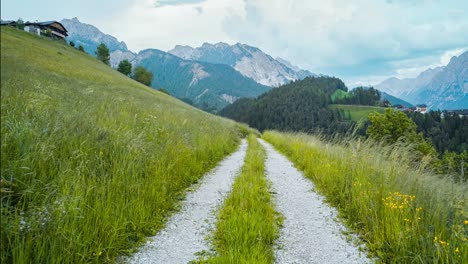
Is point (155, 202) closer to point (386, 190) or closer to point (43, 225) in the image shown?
point (43, 225)

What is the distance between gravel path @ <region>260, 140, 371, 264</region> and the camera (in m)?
4.47

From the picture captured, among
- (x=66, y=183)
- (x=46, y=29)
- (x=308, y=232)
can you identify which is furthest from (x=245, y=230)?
(x=46, y=29)

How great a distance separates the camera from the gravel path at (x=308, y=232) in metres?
4.47

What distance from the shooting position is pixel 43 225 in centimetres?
345

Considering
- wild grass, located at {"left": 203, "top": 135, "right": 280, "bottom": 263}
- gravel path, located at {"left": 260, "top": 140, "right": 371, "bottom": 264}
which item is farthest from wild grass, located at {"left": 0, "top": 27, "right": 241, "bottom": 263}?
gravel path, located at {"left": 260, "top": 140, "right": 371, "bottom": 264}

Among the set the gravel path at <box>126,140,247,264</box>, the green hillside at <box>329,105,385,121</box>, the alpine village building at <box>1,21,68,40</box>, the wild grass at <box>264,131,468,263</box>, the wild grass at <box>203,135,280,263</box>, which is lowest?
the gravel path at <box>126,140,247,264</box>

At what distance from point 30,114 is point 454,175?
9053 mm

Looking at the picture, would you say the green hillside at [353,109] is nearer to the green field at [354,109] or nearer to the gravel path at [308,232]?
Result: the green field at [354,109]

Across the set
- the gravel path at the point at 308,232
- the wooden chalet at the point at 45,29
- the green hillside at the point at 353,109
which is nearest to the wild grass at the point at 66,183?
the gravel path at the point at 308,232

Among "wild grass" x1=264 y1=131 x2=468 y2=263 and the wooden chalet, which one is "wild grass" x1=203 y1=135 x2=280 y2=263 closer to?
"wild grass" x1=264 y1=131 x2=468 y2=263

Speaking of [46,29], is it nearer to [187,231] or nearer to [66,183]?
[66,183]

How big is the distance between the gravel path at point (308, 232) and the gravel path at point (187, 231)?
4.51 feet

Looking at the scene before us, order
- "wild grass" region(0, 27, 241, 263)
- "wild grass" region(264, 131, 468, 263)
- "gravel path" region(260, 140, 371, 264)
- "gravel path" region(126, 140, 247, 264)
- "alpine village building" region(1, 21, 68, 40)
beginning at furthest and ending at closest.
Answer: "alpine village building" region(1, 21, 68, 40)
"gravel path" region(260, 140, 371, 264)
"gravel path" region(126, 140, 247, 264)
"wild grass" region(264, 131, 468, 263)
"wild grass" region(0, 27, 241, 263)

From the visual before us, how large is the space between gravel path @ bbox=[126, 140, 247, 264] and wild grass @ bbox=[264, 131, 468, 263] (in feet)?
9.26
